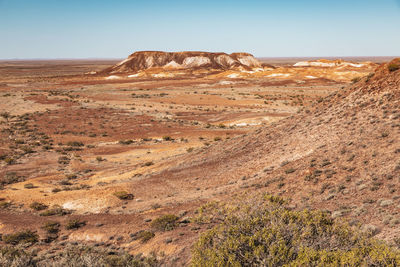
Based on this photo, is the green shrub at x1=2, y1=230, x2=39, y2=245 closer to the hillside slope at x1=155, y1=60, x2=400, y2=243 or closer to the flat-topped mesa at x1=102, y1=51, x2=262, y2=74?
the hillside slope at x1=155, y1=60, x2=400, y2=243

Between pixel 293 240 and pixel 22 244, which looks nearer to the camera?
pixel 293 240

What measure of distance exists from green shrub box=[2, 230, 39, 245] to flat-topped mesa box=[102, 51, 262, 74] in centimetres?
14985

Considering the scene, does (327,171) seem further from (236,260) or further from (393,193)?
(236,260)

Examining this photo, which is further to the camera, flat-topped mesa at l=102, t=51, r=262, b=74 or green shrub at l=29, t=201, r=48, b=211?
flat-topped mesa at l=102, t=51, r=262, b=74

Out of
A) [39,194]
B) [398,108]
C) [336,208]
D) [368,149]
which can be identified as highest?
[398,108]

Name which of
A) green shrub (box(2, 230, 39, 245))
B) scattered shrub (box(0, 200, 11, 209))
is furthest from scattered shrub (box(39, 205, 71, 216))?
scattered shrub (box(0, 200, 11, 209))

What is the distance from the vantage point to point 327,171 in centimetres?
1368

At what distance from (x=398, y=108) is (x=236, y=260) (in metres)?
14.8

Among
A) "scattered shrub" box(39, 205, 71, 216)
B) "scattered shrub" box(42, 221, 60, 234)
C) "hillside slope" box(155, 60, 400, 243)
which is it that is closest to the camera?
"hillside slope" box(155, 60, 400, 243)

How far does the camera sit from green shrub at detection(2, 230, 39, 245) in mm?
12484

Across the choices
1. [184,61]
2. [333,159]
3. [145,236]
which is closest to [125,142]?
[145,236]

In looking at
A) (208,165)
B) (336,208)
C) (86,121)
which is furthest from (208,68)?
(336,208)

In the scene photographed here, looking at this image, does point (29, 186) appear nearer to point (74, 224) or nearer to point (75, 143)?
point (74, 224)

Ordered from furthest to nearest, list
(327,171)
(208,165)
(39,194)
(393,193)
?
(208,165) < (39,194) < (327,171) < (393,193)
